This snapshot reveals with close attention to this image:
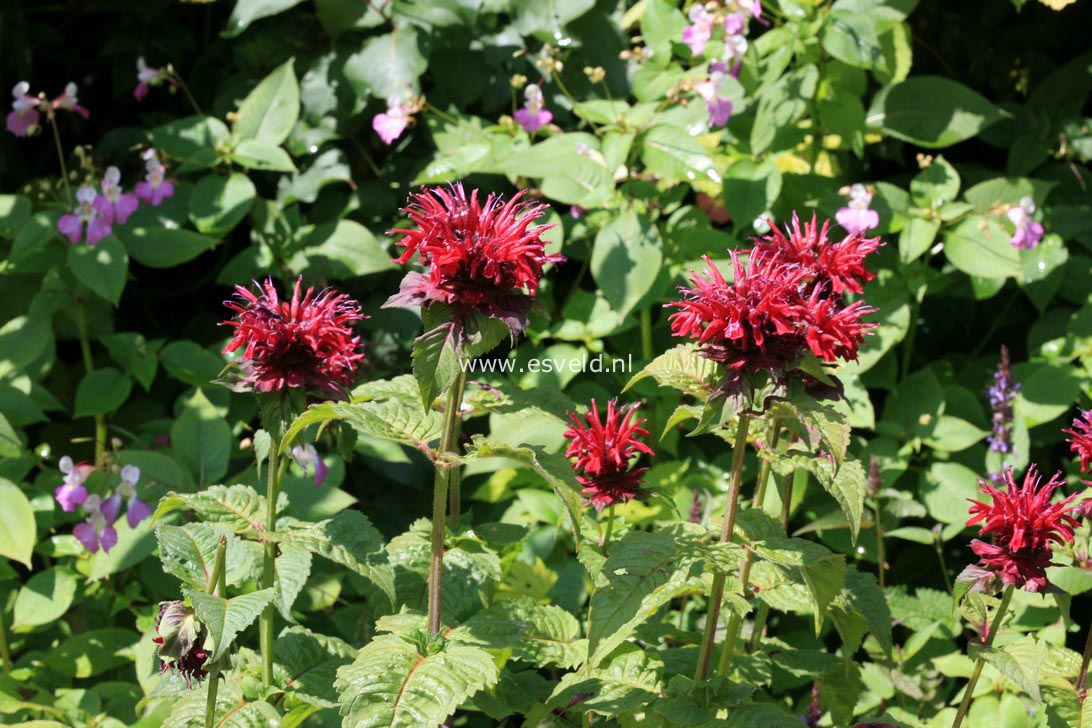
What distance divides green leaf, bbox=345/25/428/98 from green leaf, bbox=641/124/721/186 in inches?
22.3

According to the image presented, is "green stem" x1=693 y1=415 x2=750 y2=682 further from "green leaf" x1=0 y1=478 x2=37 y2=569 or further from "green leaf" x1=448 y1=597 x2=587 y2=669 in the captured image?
"green leaf" x1=0 y1=478 x2=37 y2=569

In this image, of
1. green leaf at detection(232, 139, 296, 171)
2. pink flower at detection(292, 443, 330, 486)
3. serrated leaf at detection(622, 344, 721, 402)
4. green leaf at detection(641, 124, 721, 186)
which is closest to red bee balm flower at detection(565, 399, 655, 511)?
serrated leaf at detection(622, 344, 721, 402)

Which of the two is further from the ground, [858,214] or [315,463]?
[858,214]

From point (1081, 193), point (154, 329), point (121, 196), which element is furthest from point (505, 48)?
point (1081, 193)

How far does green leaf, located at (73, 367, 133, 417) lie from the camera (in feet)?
7.54

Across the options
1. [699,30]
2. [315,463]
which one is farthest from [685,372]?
[699,30]

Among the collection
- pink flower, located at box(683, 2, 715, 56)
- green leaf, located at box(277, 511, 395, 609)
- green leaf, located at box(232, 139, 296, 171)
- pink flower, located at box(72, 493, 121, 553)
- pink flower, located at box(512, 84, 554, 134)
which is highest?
pink flower, located at box(683, 2, 715, 56)

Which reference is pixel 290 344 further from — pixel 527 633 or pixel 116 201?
pixel 116 201

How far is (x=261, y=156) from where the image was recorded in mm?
2365

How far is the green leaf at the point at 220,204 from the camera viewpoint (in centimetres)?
238

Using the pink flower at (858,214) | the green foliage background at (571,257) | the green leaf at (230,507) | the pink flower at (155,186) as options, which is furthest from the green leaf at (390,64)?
the green leaf at (230,507)

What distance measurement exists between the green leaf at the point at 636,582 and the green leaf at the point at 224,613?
0.36 meters

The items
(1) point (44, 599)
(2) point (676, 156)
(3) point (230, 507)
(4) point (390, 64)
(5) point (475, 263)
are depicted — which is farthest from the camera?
(4) point (390, 64)

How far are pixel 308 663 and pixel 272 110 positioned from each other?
142 centimetres
